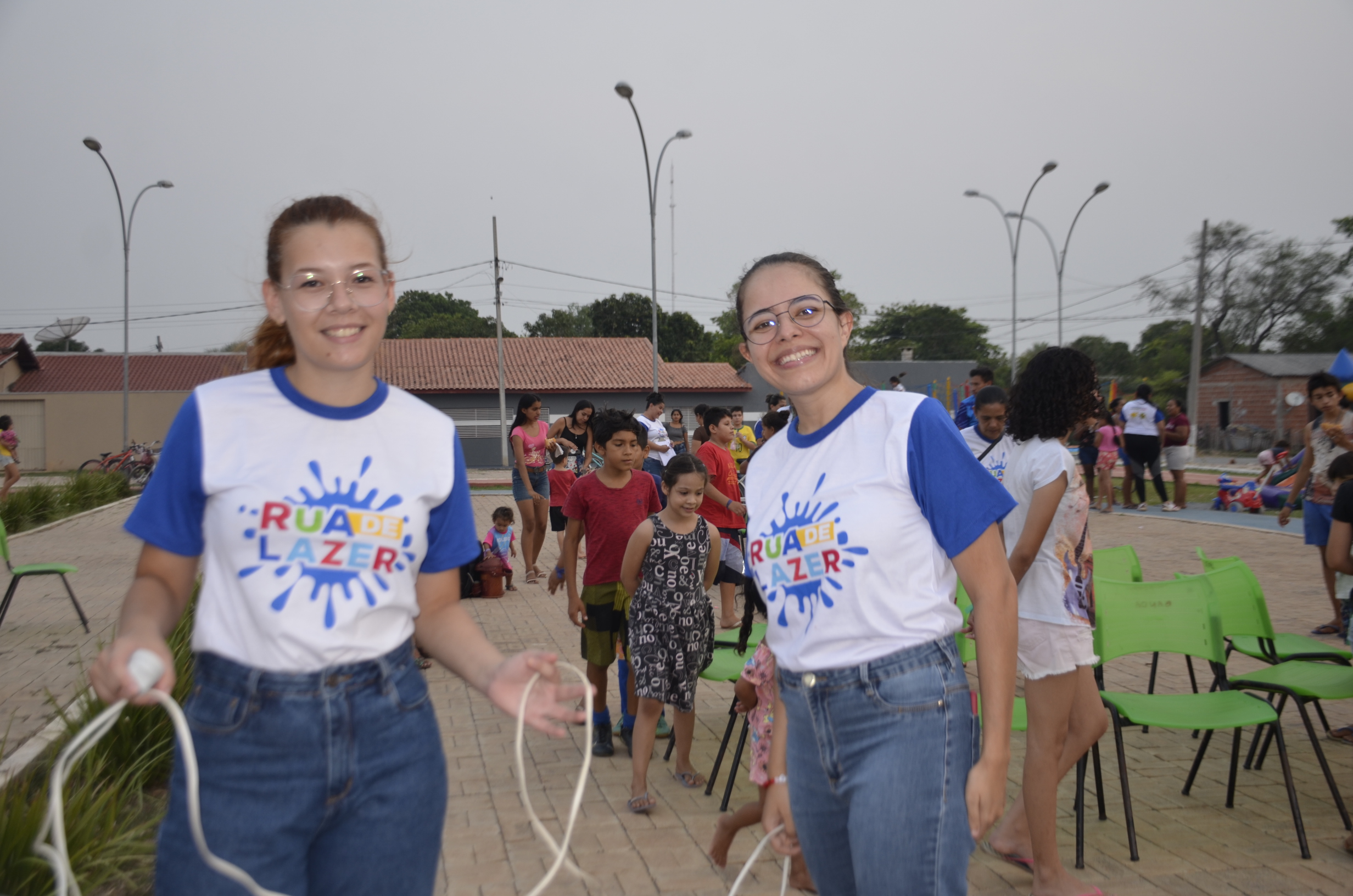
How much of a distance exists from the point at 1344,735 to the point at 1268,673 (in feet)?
2.96

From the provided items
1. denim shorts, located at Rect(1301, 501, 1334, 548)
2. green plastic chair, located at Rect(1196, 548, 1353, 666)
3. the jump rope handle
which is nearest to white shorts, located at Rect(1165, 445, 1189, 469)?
denim shorts, located at Rect(1301, 501, 1334, 548)

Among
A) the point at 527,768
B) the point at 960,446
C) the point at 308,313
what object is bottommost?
the point at 527,768

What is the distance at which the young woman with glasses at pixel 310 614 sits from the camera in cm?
163

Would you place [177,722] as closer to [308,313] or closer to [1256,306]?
[308,313]

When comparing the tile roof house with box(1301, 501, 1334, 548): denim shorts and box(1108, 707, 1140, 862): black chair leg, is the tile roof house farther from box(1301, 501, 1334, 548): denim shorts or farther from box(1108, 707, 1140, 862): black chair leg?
box(1108, 707, 1140, 862): black chair leg

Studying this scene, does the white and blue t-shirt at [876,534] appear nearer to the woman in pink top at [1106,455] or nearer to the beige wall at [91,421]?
the woman in pink top at [1106,455]

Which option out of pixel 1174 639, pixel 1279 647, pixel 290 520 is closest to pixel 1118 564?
pixel 1279 647

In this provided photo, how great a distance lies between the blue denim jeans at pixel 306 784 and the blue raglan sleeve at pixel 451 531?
0.22 meters

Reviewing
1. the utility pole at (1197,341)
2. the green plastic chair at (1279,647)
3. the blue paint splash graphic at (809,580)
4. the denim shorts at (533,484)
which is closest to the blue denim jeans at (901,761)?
the blue paint splash graphic at (809,580)

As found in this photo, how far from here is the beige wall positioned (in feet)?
141

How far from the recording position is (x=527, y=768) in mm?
5289

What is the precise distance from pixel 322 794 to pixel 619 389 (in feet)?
131

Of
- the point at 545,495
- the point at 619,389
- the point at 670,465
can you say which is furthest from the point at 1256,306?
the point at 670,465

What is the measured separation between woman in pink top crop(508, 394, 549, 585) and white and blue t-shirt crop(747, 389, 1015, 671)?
27.3ft
